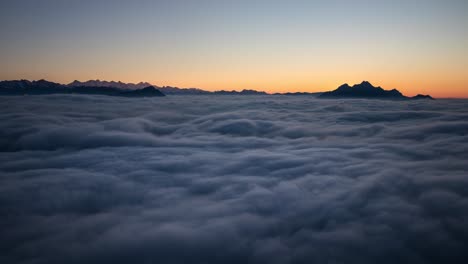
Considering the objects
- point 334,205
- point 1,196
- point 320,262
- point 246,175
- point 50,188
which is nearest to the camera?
point 320,262

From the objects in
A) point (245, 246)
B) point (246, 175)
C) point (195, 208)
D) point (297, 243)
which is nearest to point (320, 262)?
point (297, 243)

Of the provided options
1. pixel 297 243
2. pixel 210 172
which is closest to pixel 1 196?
pixel 210 172

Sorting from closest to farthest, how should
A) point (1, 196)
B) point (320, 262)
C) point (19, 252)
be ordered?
point (320, 262) → point (19, 252) → point (1, 196)

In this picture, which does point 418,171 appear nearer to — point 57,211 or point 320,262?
point 320,262

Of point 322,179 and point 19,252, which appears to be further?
point 322,179

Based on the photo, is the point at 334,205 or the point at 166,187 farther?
the point at 166,187

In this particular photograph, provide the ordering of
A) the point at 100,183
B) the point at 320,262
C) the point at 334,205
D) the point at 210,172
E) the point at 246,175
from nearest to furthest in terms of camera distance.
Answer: the point at 320,262 < the point at 334,205 < the point at 100,183 < the point at 246,175 < the point at 210,172

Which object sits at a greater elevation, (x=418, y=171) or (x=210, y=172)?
(x=418, y=171)

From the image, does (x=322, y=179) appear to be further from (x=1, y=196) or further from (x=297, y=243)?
(x=1, y=196)

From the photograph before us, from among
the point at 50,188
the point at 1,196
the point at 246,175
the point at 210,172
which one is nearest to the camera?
the point at 1,196
